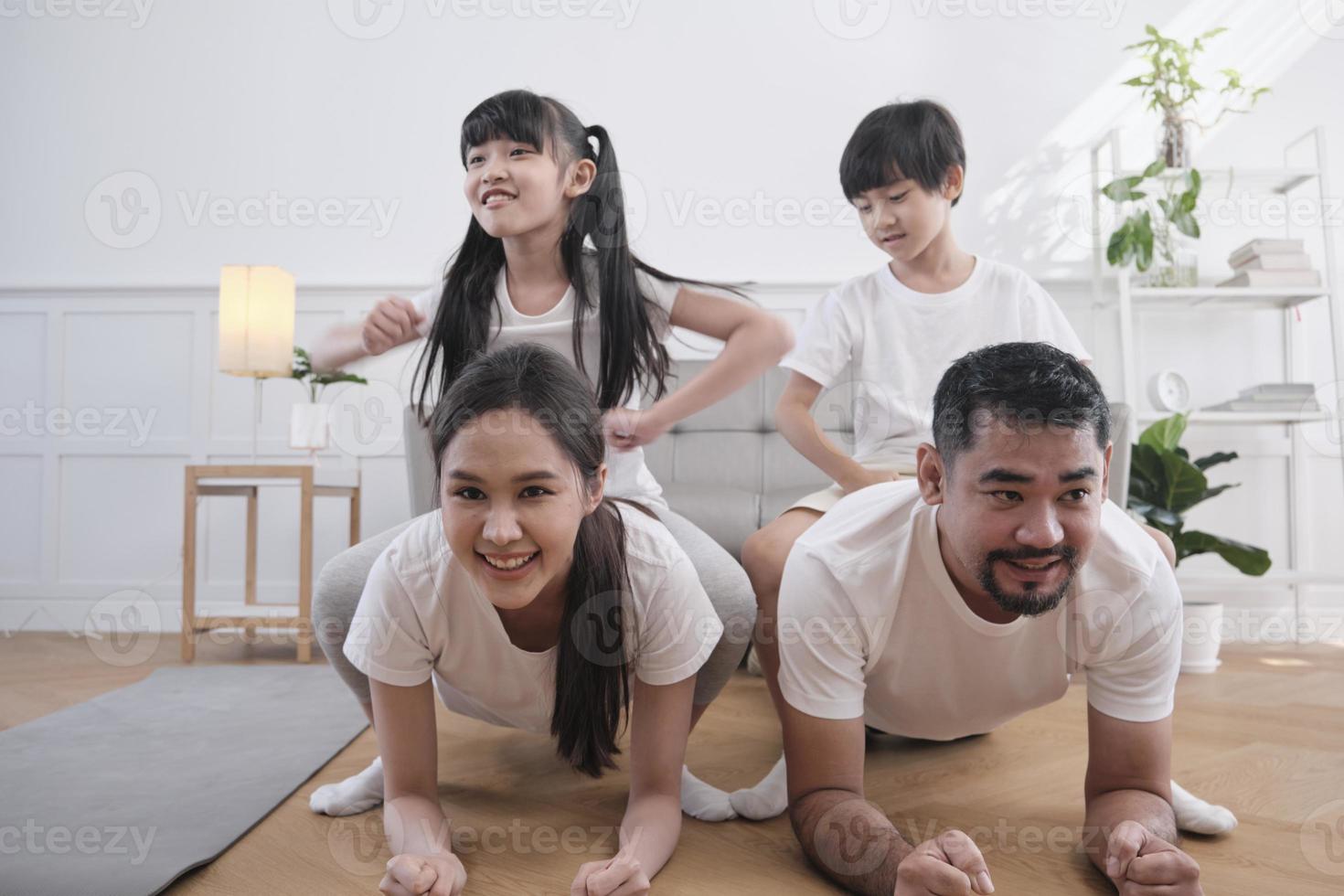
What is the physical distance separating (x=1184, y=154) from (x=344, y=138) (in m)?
2.49

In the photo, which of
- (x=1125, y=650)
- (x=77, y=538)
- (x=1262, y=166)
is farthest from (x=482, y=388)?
(x=1262, y=166)

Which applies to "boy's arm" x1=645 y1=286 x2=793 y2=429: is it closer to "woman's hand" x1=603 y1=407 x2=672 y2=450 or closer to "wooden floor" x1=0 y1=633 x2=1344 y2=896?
"woman's hand" x1=603 y1=407 x2=672 y2=450

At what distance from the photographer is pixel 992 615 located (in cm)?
104

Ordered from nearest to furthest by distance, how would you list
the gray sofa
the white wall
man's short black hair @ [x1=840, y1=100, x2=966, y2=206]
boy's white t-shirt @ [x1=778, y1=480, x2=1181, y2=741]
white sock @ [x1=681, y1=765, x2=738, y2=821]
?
boy's white t-shirt @ [x1=778, y1=480, x2=1181, y2=741]
white sock @ [x1=681, y1=765, x2=738, y2=821]
man's short black hair @ [x1=840, y1=100, x2=966, y2=206]
the gray sofa
the white wall

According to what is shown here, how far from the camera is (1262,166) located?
2953mm

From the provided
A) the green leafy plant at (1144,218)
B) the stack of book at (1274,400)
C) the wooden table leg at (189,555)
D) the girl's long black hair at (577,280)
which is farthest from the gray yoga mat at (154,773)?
the stack of book at (1274,400)

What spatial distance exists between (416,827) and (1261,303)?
2853 millimetres

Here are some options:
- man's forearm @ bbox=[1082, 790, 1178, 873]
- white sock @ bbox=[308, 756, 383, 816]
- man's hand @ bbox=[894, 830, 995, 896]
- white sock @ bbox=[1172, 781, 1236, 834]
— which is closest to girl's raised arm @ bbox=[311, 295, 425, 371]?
white sock @ bbox=[308, 756, 383, 816]

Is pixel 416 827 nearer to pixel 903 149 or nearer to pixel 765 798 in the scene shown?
pixel 765 798

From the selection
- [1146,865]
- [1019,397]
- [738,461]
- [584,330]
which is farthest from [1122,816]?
[738,461]

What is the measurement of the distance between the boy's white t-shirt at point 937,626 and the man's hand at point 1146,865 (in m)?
0.15

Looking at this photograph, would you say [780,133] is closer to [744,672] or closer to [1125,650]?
[744,672]

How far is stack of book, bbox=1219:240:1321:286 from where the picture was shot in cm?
271

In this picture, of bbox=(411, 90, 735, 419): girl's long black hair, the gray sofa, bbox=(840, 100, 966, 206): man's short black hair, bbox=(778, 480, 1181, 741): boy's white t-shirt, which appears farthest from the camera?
the gray sofa
